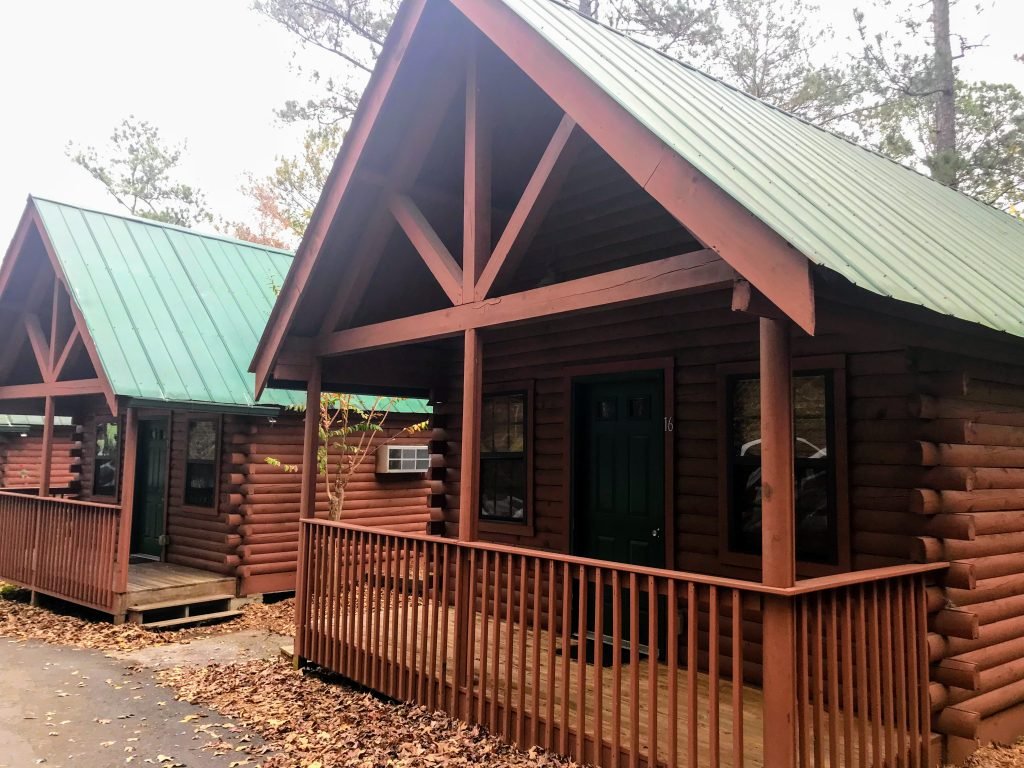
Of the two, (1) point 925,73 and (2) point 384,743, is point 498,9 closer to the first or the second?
(2) point 384,743

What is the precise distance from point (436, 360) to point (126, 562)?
4.33 metres

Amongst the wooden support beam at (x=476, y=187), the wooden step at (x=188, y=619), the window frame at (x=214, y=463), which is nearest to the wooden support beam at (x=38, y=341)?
the window frame at (x=214, y=463)

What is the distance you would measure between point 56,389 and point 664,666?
29.7ft

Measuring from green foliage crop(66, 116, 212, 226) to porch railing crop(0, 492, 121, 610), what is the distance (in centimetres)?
2047

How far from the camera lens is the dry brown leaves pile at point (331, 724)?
5.19 metres

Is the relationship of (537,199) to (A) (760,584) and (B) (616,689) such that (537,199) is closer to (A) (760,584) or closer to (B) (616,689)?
(A) (760,584)

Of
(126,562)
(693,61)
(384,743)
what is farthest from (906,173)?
(693,61)

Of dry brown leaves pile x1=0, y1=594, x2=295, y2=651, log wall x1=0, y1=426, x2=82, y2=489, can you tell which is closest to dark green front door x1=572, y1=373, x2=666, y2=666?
dry brown leaves pile x1=0, y1=594, x2=295, y2=651

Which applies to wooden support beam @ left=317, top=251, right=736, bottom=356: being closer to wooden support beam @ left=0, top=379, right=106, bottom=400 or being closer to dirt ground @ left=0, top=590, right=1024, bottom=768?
dirt ground @ left=0, top=590, right=1024, bottom=768

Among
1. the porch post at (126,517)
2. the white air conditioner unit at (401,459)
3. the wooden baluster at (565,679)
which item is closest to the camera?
the wooden baluster at (565,679)

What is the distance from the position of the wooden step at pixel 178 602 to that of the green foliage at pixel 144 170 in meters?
22.5

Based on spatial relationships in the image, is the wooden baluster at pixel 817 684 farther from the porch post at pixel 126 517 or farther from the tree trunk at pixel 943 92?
the tree trunk at pixel 943 92

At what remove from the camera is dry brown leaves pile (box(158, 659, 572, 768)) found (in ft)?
17.0

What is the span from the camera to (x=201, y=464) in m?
11.9
